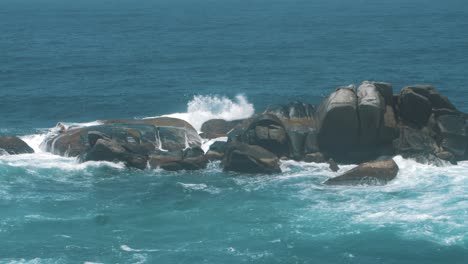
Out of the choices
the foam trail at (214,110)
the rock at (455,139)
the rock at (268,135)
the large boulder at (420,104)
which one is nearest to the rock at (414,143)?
the rock at (455,139)

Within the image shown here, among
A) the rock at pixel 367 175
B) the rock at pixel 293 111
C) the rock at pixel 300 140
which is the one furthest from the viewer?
the rock at pixel 293 111

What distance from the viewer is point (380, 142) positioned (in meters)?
67.8

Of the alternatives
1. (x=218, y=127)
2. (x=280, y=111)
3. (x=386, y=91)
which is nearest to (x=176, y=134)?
(x=218, y=127)

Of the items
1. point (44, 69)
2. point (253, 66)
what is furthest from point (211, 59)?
point (44, 69)

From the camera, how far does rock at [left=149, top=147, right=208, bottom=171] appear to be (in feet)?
219

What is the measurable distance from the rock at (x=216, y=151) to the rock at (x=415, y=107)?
49.9ft

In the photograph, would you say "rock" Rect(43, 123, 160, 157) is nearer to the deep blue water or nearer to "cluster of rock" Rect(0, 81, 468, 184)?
"cluster of rock" Rect(0, 81, 468, 184)

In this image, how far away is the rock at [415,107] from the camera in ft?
227

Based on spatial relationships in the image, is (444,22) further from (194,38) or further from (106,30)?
(106,30)

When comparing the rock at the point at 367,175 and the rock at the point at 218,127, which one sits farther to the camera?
the rock at the point at 218,127

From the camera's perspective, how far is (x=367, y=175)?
62.4m

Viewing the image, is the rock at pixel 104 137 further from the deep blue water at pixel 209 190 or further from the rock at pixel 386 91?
the rock at pixel 386 91

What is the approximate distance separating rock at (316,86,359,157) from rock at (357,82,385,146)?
1.54ft

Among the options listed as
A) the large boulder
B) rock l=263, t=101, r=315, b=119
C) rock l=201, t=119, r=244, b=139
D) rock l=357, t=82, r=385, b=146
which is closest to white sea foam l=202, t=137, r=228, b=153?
rock l=201, t=119, r=244, b=139
